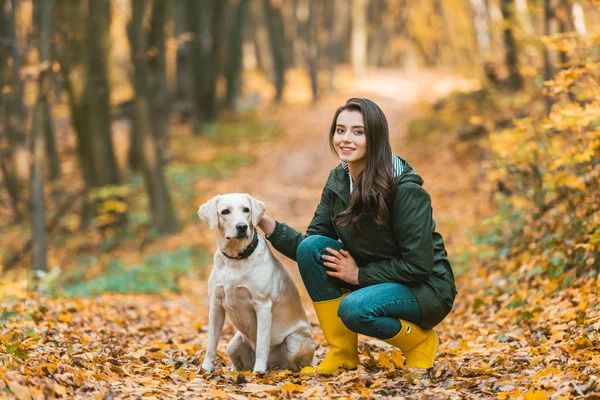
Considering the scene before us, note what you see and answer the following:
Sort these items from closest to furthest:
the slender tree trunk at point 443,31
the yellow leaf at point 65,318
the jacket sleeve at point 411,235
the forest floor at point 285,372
→ the forest floor at point 285,372
the jacket sleeve at point 411,235
the yellow leaf at point 65,318
the slender tree trunk at point 443,31

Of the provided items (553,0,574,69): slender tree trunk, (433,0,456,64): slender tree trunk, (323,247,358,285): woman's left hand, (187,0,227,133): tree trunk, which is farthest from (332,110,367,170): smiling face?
(433,0,456,64): slender tree trunk

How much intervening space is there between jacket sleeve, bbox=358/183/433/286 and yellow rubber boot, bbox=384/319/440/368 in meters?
0.35

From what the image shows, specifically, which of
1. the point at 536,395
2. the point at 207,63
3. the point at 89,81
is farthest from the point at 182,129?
the point at 536,395

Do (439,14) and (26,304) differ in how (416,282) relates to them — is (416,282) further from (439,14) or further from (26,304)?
(439,14)

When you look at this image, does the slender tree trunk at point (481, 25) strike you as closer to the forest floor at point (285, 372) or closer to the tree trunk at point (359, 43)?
the tree trunk at point (359, 43)

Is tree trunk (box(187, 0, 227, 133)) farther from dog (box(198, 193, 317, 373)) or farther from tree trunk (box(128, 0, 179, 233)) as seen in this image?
dog (box(198, 193, 317, 373))

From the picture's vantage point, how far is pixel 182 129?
2458 cm

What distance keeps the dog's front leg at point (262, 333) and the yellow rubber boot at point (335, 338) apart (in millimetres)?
313

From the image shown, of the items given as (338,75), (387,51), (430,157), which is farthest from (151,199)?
(387,51)

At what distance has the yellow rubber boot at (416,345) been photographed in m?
4.69

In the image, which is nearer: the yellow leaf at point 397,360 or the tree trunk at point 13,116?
the yellow leaf at point 397,360

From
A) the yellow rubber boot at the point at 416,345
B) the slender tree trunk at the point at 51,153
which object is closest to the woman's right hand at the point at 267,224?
the yellow rubber boot at the point at 416,345

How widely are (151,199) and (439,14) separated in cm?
3180

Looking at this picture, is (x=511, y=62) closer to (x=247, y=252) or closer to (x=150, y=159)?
(x=150, y=159)
